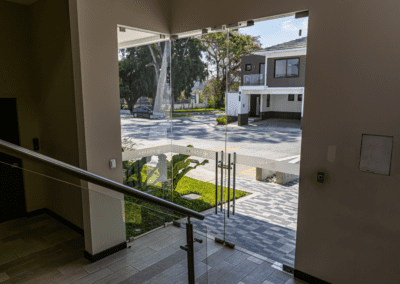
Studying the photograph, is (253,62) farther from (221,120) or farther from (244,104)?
(221,120)

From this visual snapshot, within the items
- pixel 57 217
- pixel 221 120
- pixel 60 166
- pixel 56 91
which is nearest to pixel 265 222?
pixel 221 120

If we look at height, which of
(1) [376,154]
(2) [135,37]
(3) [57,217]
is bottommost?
(3) [57,217]

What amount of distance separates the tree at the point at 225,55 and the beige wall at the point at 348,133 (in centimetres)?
37

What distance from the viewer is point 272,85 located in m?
3.42

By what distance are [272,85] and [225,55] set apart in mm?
844

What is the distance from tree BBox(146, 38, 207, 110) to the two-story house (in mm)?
681

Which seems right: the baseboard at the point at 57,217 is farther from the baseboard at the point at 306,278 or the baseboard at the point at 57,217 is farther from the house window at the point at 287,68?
the house window at the point at 287,68

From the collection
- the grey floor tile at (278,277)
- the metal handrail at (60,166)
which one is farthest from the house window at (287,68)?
→ the grey floor tile at (278,277)

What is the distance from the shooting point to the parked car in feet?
13.6

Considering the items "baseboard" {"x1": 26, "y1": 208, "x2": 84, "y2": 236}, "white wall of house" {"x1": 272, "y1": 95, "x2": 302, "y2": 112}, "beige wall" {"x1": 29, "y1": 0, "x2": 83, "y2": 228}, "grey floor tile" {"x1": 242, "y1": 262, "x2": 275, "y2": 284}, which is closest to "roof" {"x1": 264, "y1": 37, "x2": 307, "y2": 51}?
"white wall of house" {"x1": 272, "y1": 95, "x2": 302, "y2": 112}

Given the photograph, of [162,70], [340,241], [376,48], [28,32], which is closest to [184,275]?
[340,241]

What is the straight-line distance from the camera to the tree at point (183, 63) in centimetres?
416

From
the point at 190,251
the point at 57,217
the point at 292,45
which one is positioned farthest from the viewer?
the point at 57,217

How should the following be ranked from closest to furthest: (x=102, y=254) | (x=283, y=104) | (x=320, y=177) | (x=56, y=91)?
(x=320, y=177) < (x=283, y=104) < (x=102, y=254) < (x=56, y=91)
